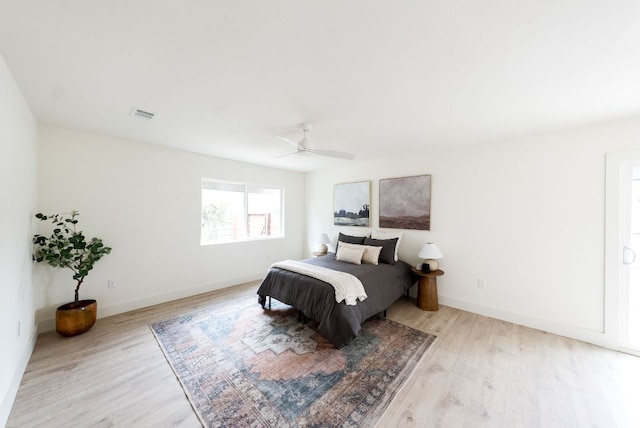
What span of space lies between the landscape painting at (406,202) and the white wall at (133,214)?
2.63 m

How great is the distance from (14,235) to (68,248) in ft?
2.62

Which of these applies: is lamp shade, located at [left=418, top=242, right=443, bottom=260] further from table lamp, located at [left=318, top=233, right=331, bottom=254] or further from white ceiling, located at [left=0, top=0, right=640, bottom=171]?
table lamp, located at [left=318, top=233, right=331, bottom=254]

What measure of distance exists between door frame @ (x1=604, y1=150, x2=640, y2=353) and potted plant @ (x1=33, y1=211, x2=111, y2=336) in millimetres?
5493

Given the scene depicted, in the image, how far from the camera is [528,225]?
113 inches

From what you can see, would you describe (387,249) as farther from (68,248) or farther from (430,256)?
(68,248)

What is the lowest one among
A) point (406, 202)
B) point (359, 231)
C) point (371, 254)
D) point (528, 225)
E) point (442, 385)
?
point (442, 385)

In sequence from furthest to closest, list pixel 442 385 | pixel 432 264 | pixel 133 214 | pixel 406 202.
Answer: pixel 406 202, pixel 432 264, pixel 133 214, pixel 442 385

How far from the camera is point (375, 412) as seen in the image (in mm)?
1626

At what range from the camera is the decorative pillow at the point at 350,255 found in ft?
11.5

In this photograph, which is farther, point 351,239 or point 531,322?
point 351,239

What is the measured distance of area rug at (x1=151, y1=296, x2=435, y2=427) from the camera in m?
1.62

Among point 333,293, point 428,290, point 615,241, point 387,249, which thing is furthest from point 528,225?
point 333,293

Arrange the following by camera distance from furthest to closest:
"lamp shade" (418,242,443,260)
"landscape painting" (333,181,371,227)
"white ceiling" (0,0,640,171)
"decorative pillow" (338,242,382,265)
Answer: "landscape painting" (333,181,371,227), "decorative pillow" (338,242,382,265), "lamp shade" (418,242,443,260), "white ceiling" (0,0,640,171)

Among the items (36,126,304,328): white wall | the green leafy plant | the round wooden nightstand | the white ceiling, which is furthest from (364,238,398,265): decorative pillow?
the green leafy plant
